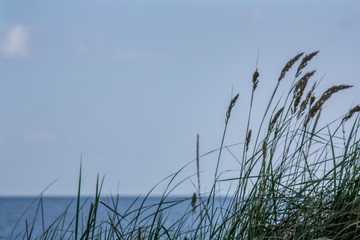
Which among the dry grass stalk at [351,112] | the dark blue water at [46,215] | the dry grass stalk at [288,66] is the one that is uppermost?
the dry grass stalk at [288,66]

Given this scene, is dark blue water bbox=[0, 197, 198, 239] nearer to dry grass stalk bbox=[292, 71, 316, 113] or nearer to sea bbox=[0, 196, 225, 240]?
sea bbox=[0, 196, 225, 240]

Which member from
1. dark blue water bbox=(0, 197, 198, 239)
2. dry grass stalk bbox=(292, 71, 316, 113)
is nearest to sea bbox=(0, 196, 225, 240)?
dark blue water bbox=(0, 197, 198, 239)

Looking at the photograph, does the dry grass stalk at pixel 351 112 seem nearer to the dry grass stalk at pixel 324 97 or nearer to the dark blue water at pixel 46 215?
the dry grass stalk at pixel 324 97

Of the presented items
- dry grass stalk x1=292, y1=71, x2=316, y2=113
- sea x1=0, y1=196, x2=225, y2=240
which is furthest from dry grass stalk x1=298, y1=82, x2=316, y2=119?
sea x1=0, y1=196, x2=225, y2=240

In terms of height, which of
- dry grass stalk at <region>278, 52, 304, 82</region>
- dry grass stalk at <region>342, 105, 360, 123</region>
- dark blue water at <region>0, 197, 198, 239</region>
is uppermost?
dry grass stalk at <region>278, 52, 304, 82</region>

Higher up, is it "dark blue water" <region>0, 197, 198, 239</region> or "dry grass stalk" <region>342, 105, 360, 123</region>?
"dry grass stalk" <region>342, 105, 360, 123</region>

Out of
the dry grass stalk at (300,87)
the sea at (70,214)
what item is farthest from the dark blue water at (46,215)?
the dry grass stalk at (300,87)

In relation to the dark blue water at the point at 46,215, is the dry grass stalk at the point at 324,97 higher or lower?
higher

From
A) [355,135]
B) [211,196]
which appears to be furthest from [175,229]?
[355,135]

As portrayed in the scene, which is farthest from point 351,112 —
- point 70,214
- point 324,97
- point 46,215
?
point 46,215

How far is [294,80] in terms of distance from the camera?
76.7 inches

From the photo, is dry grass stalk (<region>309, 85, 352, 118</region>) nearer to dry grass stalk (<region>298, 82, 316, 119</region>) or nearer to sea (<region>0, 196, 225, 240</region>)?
dry grass stalk (<region>298, 82, 316, 119</region>)

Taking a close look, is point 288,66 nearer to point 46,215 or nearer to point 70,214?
point 70,214

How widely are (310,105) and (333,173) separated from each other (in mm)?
255
